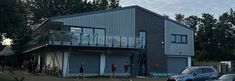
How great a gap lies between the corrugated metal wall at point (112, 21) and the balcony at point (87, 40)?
1975 mm

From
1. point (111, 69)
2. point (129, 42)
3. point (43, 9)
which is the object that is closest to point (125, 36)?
point (129, 42)

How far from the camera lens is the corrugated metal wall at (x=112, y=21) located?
139ft

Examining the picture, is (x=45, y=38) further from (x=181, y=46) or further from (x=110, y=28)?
(x=181, y=46)

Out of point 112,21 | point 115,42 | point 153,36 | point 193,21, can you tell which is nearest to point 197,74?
point 115,42

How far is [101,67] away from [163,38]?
349 inches

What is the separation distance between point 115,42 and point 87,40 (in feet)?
10.5

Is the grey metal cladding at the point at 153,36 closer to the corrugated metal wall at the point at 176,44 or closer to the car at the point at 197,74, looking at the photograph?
the corrugated metal wall at the point at 176,44

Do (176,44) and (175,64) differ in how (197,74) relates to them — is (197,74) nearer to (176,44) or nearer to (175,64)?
(176,44)

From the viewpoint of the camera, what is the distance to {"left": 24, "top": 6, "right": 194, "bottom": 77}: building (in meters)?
40.5

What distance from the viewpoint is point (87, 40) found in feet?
133

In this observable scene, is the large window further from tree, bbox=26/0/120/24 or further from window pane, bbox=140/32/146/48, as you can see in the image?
tree, bbox=26/0/120/24

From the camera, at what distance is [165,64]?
156ft

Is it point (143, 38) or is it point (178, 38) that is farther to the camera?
point (178, 38)

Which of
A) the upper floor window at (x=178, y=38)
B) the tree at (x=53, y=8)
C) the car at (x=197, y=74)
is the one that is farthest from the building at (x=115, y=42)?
the tree at (x=53, y=8)
